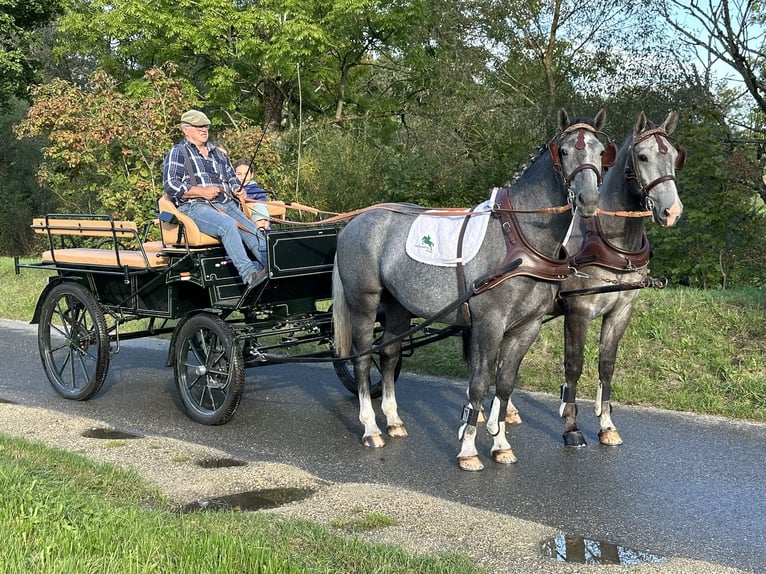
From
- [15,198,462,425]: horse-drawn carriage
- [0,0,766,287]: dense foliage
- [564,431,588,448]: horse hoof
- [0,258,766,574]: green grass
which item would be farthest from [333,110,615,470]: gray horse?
[0,0,766,287]: dense foliage

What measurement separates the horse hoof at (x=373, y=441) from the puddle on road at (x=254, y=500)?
1224 millimetres

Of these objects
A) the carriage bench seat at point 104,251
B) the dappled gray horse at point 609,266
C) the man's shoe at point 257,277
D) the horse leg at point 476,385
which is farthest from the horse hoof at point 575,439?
the carriage bench seat at point 104,251

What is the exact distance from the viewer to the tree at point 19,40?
76.4 ft

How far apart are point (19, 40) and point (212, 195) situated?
20.8 metres

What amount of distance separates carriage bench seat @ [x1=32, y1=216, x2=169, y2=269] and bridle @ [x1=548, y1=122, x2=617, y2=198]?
358 centimetres

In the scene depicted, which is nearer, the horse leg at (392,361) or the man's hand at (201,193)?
the horse leg at (392,361)

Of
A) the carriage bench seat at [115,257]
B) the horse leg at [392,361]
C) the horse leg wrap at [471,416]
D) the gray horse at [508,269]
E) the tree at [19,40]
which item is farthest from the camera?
the tree at [19,40]

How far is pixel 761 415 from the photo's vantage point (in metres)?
7.03

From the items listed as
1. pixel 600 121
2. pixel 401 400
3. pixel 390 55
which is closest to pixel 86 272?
pixel 401 400

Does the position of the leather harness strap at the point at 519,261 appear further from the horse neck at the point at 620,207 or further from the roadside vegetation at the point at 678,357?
the roadside vegetation at the point at 678,357

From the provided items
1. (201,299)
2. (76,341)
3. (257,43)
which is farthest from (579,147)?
(257,43)

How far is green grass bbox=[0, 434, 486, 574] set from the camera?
3777mm

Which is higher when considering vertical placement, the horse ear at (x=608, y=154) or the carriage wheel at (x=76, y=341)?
the horse ear at (x=608, y=154)

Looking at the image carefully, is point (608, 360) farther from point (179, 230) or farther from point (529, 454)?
point (179, 230)
